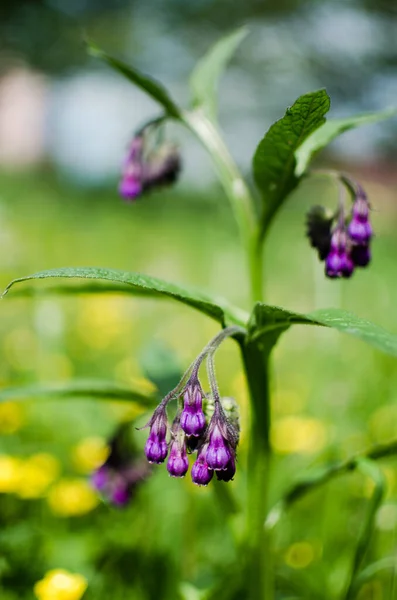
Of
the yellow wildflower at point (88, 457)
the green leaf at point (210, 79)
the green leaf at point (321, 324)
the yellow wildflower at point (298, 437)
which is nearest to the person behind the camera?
the green leaf at point (321, 324)

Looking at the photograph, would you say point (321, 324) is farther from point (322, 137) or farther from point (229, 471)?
point (322, 137)

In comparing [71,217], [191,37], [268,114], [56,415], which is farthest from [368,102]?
[56,415]

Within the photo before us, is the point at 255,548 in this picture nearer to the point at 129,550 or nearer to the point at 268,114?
the point at 129,550

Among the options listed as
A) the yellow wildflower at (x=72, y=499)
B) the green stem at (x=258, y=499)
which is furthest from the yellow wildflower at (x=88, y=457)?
the green stem at (x=258, y=499)

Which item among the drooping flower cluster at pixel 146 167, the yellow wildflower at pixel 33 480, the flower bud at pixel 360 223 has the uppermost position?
the drooping flower cluster at pixel 146 167

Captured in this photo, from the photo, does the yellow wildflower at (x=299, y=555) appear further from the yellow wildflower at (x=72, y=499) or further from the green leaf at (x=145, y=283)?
the green leaf at (x=145, y=283)

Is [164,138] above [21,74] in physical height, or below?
below

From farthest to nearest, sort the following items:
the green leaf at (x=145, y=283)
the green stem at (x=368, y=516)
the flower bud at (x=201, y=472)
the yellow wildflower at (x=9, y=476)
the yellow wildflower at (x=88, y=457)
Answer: the yellow wildflower at (x=88, y=457), the yellow wildflower at (x=9, y=476), the green stem at (x=368, y=516), the flower bud at (x=201, y=472), the green leaf at (x=145, y=283)

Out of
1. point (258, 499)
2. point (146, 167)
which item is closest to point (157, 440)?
point (258, 499)
